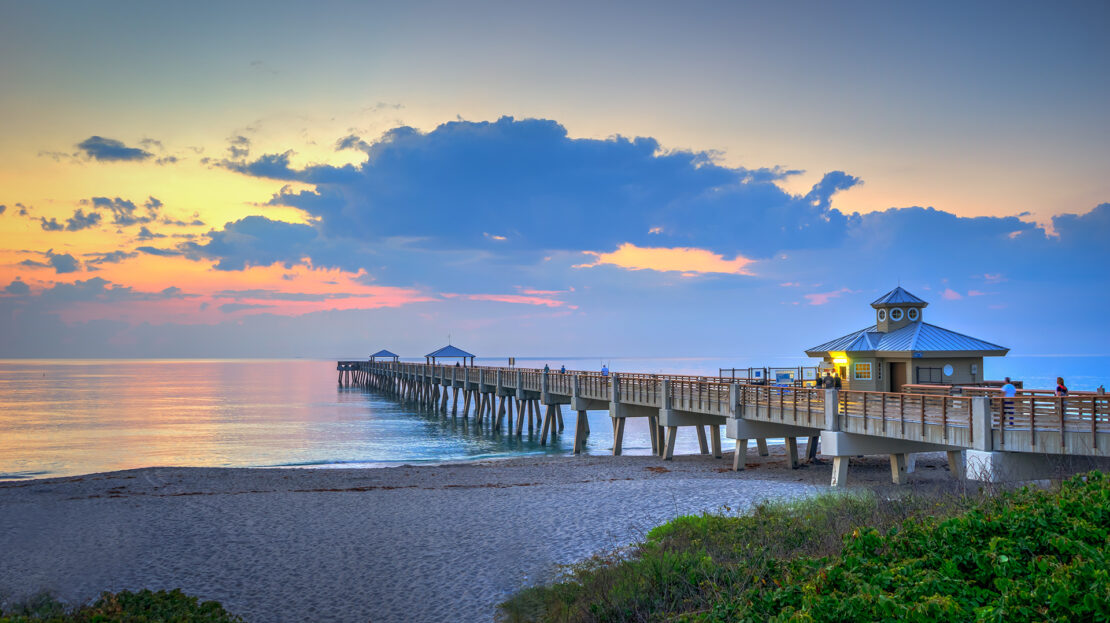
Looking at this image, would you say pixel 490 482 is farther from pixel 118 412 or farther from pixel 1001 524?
pixel 118 412

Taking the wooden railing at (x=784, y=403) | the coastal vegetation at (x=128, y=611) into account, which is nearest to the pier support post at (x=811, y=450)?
the wooden railing at (x=784, y=403)

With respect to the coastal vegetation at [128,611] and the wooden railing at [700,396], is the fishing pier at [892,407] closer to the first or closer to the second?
Answer: the wooden railing at [700,396]

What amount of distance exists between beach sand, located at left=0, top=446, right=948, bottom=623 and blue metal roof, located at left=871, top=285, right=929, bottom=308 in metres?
5.71

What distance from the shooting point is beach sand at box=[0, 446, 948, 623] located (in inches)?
423

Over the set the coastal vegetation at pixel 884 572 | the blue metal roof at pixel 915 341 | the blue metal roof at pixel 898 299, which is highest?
the blue metal roof at pixel 898 299

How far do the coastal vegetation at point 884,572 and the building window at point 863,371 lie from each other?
47.7 ft

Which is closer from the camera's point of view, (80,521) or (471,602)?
(471,602)

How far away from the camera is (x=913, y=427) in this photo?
16234mm

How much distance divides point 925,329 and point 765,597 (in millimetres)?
20458

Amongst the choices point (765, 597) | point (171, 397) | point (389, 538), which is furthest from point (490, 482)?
point (171, 397)

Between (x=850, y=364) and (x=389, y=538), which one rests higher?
(x=850, y=364)

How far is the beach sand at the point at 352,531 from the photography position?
1075cm

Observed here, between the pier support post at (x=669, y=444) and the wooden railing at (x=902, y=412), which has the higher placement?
the wooden railing at (x=902, y=412)

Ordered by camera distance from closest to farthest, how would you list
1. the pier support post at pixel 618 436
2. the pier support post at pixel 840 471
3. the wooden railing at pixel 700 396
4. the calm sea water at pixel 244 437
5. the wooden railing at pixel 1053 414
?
the wooden railing at pixel 1053 414 → the pier support post at pixel 840 471 → the wooden railing at pixel 700 396 → the pier support post at pixel 618 436 → the calm sea water at pixel 244 437
